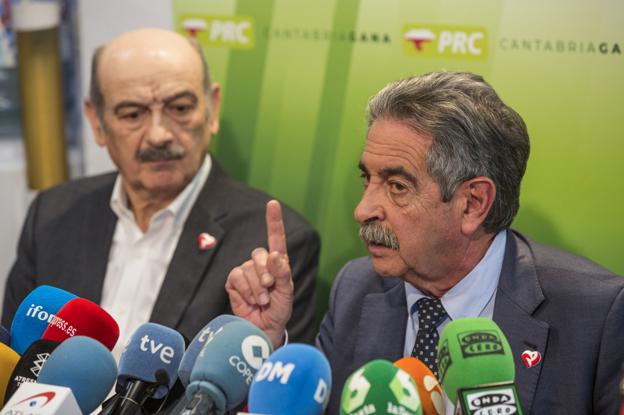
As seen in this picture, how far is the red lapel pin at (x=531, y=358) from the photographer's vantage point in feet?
7.44

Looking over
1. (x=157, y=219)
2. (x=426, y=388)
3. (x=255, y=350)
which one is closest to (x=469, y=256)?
(x=426, y=388)

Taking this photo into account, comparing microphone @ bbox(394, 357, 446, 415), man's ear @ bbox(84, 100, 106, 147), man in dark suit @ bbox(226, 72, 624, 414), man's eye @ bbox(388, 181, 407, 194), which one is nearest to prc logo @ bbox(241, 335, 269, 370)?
microphone @ bbox(394, 357, 446, 415)

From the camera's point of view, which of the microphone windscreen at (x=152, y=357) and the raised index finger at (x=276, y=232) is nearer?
the microphone windscreen at (x=152, y=357)

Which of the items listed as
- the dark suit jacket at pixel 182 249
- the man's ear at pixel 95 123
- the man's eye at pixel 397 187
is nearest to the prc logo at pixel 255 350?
the man's eye at pixel 397 187

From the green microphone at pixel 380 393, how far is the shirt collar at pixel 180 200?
6.36 feet

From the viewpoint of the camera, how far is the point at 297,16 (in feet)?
11.0

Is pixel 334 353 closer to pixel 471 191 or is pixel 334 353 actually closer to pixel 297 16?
pixel 471 191

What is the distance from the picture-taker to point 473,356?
1509 mm

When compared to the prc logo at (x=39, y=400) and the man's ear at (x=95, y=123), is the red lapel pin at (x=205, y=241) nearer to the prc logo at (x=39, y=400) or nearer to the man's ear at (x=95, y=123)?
the man's ear at (x=95, y=123)

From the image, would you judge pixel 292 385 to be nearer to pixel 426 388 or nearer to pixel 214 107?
pixel 426 388

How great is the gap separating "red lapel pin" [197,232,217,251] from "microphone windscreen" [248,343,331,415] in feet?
5.39

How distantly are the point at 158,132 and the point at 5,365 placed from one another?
155cm

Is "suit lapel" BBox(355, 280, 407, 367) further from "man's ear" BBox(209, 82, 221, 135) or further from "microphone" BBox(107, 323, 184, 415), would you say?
"man's ear" BBox(209, 82, 221, 135)

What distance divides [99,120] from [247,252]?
2.82 feet
